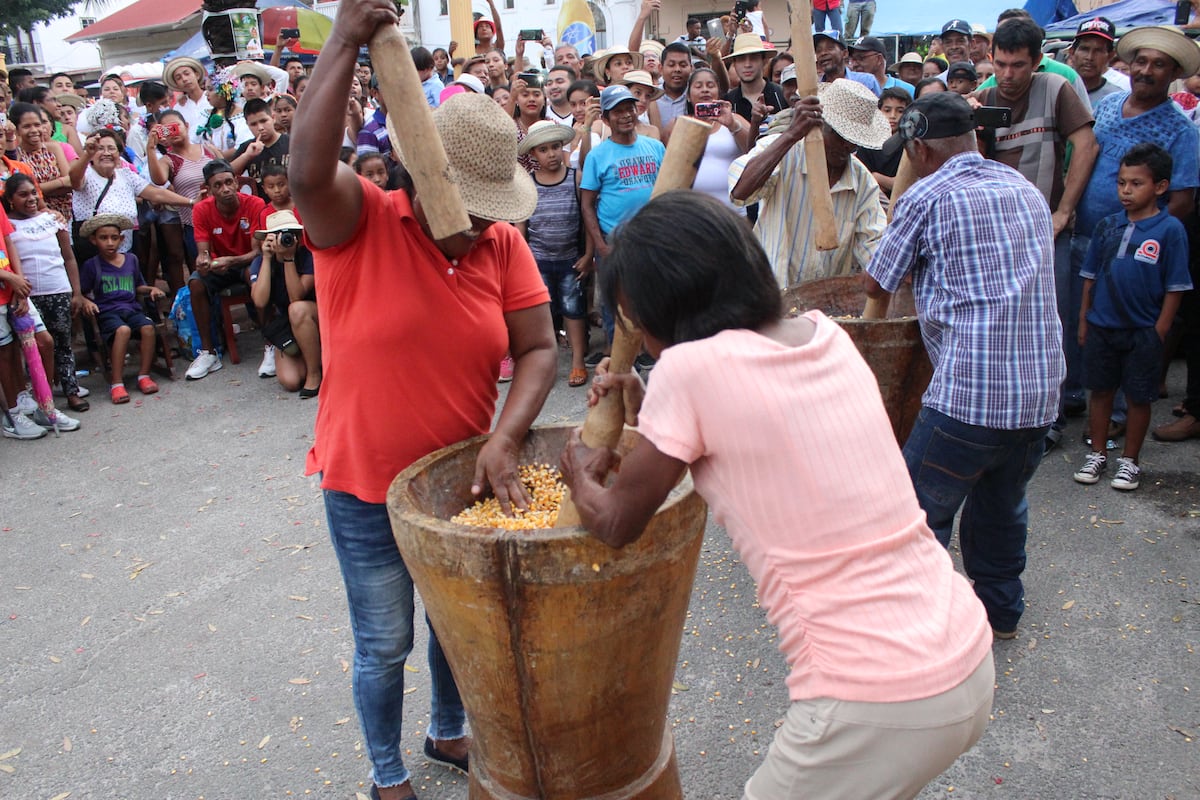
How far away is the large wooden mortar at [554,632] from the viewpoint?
2.02 metres

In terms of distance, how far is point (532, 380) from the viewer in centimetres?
259

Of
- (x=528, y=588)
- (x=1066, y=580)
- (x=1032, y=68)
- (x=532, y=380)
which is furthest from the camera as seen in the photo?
(x=1032, y=68)

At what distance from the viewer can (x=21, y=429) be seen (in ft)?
20.5

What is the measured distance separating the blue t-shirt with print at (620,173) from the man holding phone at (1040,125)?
2.30 metres

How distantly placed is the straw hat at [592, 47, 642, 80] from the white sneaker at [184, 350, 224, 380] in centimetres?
458

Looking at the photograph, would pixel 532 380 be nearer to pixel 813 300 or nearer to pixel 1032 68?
pixel 813 300

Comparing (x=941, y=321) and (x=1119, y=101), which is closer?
(x=941, y=321)

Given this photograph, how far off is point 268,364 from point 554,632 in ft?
19.5

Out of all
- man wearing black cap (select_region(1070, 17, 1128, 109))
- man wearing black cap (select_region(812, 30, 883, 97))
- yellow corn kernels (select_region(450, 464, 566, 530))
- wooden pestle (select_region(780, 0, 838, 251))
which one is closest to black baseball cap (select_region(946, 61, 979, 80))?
man wearing black cap (select_region(812, 30, 883, 97))

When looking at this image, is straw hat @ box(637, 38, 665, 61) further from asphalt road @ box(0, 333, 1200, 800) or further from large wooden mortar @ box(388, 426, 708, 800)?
large wooden mortar @ box(388, 426, 708, 800)

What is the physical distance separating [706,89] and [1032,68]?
7.80ft

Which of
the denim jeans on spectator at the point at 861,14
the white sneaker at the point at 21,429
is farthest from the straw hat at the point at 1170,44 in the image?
the denim jeans on spectator at the point at 861,14

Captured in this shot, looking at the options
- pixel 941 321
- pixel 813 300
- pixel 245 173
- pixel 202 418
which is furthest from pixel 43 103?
pixel 941 321

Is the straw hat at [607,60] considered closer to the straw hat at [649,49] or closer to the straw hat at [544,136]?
the straw hat at [649,49]
